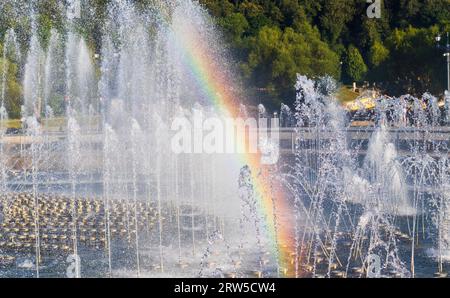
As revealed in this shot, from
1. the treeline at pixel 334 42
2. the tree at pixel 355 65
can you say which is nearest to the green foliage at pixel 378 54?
the treeline at pixel 334 42

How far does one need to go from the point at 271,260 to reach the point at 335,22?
50291mm

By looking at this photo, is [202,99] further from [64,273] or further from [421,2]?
[64,273]

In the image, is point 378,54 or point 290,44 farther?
point 378,54

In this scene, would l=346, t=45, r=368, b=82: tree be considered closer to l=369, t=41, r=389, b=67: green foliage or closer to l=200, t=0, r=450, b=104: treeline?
l=200, t=0, r=450, b=104: treeline

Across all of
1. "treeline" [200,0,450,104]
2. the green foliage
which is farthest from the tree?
the green foliage

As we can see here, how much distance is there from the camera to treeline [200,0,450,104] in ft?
153

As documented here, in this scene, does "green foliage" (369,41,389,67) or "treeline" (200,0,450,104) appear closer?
"treeline" (200,0,450,104)

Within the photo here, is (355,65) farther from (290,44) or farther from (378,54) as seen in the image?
(290,44)

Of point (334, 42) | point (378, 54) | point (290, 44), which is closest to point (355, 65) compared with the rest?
point (334, 42)

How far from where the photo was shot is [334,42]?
61.6 meters

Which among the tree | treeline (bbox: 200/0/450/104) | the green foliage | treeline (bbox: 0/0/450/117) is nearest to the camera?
treeline (bbox: 0/0/450/117)

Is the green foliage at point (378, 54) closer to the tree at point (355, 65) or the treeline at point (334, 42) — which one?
the treeline at point (334, 42)

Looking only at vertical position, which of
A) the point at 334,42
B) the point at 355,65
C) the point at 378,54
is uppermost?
the point at 334,42
